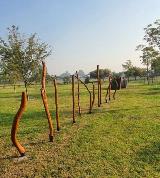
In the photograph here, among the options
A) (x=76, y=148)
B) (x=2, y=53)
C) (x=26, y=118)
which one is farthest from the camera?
(x=2, y=53)

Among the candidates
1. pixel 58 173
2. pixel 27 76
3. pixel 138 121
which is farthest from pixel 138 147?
pixel 27 76

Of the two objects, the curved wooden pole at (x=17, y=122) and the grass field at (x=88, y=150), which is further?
the curved wooden pole at (x=17, y=122)

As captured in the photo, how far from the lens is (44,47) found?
111ft

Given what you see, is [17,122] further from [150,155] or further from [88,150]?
[150,155]

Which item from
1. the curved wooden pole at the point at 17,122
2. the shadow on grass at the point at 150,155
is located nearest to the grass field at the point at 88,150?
the shadow on grass at the point at 150,155

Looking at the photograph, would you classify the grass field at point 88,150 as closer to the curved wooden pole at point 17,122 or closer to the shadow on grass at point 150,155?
the shadow on grass at point 150,155

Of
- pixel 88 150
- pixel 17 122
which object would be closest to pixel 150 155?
pixel 88 150

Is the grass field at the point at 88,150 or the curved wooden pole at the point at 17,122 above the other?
the curved wooden pole at the point at 17,122

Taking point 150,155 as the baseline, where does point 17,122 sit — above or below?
above

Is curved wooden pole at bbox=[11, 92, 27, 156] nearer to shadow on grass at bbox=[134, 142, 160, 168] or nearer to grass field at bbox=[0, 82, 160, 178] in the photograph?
grass field at bbox=[0, 82, 160, 178]

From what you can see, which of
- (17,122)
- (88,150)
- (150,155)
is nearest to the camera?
(17,122)

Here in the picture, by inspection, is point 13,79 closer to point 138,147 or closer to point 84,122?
point 84,122

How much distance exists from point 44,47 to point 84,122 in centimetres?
2020

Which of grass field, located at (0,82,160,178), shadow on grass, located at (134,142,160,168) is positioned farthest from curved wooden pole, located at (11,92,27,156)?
shadow on grass, located at (134,142,160,168)
